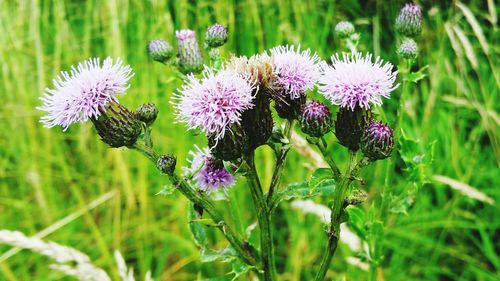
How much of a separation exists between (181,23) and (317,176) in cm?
144

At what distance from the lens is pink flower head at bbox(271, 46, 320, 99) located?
1312 mm

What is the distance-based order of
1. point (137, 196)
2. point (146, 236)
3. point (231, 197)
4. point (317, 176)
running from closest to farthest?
point (317, 176), point (231, 197), point (146, 236), point (137, 196)

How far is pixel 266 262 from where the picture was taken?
1359 millimetres

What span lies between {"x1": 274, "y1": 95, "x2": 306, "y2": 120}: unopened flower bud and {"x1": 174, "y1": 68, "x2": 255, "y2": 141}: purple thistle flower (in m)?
0.15

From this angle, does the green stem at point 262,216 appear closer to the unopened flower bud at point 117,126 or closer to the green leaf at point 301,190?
the green leaf at point 301,190

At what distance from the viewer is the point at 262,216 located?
132 cm

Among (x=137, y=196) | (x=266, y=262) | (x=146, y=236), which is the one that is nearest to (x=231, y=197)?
(x=266, y=262)

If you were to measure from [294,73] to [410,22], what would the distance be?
0.66 m

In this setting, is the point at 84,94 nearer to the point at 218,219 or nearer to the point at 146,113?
the point at 146,113

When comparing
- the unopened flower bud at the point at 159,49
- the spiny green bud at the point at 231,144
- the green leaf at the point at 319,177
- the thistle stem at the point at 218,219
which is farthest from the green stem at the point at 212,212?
the unopened flower bud at the point at 159,49

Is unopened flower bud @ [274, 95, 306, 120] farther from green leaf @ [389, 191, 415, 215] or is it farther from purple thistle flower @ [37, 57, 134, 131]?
green leaf @ [389, 191, 415, 215]

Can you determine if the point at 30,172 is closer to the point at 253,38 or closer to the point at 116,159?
the point at 116,159

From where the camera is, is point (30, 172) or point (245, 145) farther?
point (30, 172)

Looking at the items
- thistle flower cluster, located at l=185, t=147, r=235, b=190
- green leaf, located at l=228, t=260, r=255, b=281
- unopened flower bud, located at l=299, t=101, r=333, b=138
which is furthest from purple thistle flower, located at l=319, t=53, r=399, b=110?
green leaf, located at l=228, t=260, r=255, b=281
